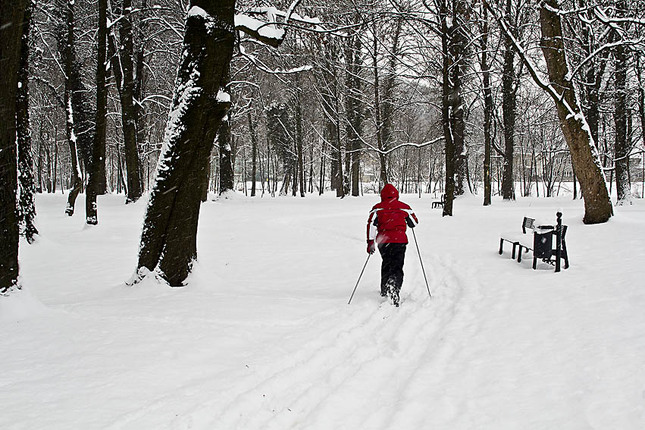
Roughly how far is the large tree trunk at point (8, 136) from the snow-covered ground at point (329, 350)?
421mm

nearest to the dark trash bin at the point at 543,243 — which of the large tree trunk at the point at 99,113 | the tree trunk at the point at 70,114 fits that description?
the large tree trunk at the point at 99,113

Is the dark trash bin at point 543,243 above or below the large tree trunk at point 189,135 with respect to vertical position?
below

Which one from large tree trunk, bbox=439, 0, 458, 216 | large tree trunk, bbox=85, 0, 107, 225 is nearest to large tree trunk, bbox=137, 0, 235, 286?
large tree trunk, bbox=85, 0, 107, 225

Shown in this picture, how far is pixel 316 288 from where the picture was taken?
7.67 m

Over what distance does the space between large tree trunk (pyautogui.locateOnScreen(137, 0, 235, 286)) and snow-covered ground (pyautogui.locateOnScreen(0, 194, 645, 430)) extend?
1.98 ft

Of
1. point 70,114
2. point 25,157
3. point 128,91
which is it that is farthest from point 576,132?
point 70,114

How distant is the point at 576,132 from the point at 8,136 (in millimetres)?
12068

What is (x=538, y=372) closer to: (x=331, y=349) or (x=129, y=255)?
(x=331, y=349)

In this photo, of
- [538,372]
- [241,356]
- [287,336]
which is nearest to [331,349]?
[287,336]

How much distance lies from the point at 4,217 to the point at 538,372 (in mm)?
5551

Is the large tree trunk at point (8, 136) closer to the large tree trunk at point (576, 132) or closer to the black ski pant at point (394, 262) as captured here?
the black ski pant at point (394, 262)

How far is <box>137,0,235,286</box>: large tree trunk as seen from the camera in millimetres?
6164

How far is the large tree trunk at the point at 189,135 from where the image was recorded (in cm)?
616

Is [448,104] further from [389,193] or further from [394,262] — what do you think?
[394,262]
